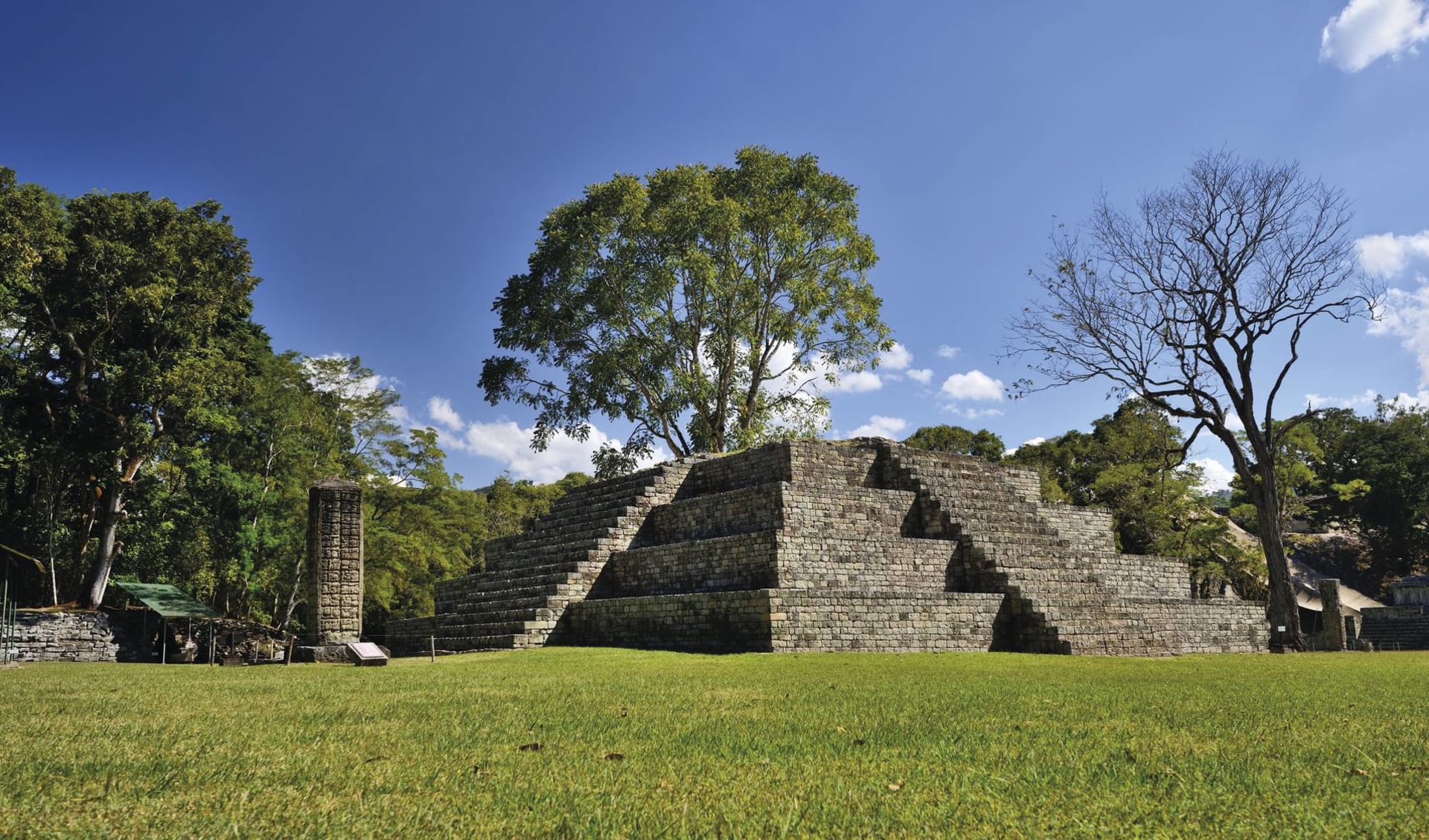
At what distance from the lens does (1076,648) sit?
44.6 ft

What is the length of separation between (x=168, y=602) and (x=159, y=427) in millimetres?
4836

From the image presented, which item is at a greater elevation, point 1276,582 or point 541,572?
point 541,572

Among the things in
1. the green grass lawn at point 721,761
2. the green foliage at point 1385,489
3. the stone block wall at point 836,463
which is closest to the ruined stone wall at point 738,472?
the stone block wall at point 836,463

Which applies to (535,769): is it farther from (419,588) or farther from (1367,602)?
(1367,602)

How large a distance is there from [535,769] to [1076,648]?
11.8 m

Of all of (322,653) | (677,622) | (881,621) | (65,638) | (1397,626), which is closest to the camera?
(881,621)

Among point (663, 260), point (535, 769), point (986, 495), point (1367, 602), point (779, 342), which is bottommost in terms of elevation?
point (1367, 602)

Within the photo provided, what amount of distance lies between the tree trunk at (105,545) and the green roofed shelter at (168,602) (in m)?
2.41

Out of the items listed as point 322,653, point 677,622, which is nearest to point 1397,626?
point 677,622

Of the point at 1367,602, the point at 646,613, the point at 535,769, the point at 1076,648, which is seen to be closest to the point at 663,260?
the point at 646,613

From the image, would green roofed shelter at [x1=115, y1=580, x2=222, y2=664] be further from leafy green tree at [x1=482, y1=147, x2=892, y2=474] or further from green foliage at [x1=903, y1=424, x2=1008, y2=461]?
green foliage at [x1=903, y1=424, x2=1008, y2=461]

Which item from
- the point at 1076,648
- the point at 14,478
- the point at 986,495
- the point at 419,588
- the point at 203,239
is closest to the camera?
the point at 1076,648

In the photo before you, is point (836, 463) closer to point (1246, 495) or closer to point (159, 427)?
point (159, 427)

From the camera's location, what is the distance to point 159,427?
2081 centimetres
